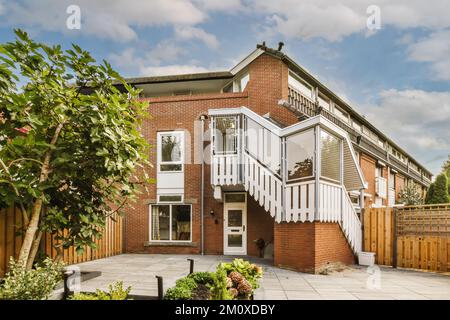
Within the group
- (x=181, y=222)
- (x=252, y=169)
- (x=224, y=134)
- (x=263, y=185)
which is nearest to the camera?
(x=263, y=185)

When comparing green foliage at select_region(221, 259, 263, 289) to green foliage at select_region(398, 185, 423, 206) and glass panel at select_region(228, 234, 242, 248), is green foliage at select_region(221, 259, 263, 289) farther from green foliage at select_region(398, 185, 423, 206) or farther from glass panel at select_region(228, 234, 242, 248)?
green foliage at select_region(398, 185, 423, 206)

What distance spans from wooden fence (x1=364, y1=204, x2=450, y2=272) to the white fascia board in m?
7.84

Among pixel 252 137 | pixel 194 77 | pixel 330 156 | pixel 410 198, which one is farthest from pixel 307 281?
pixel 410 198

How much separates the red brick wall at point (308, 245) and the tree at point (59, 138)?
5.45 metres

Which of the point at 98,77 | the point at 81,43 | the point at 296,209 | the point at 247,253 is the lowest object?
the point at 247,253

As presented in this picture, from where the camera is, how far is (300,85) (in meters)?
14.6

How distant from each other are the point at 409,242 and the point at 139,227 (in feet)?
35.1

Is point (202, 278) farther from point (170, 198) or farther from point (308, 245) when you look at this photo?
point (170, 198)

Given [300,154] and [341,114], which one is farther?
[341,114]

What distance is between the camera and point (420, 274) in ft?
31.6

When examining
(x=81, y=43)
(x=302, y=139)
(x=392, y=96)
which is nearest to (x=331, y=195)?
(x=302, y=139)

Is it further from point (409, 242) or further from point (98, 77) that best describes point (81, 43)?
point (409, 242)

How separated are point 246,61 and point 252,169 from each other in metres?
5.52

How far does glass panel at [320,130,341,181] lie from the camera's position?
9.77 metres
